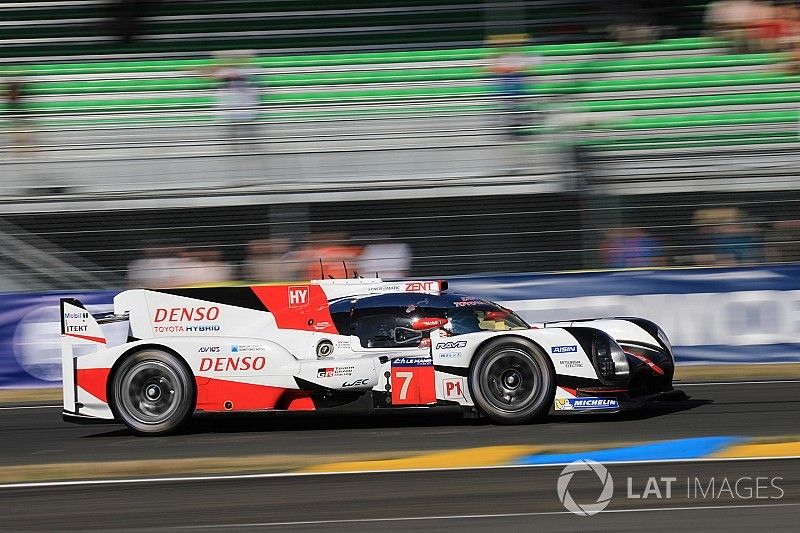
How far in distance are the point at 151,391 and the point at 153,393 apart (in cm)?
2

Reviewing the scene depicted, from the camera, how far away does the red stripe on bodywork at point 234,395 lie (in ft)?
26.8

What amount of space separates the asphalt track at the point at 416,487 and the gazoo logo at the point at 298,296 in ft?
3.23

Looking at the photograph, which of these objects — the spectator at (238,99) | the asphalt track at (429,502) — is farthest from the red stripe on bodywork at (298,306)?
the spectator at (238,99)

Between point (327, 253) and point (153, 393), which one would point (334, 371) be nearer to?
point (153, 393)

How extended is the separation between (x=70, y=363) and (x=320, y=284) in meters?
2.02

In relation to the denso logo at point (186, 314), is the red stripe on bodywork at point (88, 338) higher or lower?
lower

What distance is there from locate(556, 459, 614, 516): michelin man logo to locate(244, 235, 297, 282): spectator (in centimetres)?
670

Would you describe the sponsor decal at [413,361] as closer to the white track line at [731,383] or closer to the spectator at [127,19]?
the white track line at [731,383]

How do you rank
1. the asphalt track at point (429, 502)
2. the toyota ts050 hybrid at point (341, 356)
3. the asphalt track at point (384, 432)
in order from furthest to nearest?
1. the toyota ts050 hybrid at point (341, 356)
2. the asphalt track at point (384, 432)
3. the asphalt track at point (429, 502)

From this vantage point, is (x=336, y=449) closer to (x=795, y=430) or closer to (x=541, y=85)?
(x=795, y=430)

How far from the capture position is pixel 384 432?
8.02 m

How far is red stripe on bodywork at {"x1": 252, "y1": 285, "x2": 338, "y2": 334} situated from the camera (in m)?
8.25

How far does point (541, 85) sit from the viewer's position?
47.1 ft

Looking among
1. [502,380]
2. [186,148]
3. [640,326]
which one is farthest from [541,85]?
[502,380]
